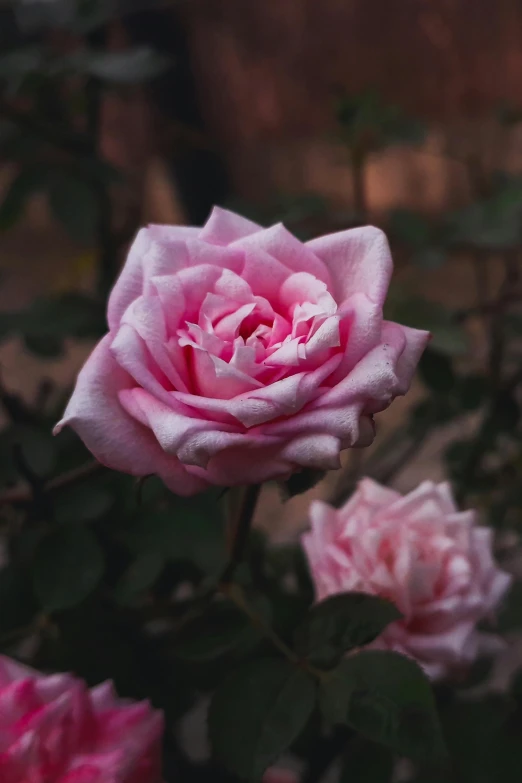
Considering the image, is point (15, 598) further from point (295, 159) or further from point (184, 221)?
point (295, 159)

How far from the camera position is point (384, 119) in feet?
1.68

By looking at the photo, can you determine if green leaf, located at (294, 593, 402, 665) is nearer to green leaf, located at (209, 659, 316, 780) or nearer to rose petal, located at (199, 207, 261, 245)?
green leaf, located at (209, 659, 316, 780)

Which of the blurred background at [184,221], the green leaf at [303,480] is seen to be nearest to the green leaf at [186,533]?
the blurred background at [184,221]

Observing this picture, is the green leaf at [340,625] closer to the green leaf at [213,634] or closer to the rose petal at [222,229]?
the green leaf at [213,634]

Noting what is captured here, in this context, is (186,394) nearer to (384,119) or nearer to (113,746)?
(113,746)

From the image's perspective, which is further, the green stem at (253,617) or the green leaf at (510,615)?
the green leaf at (510,615)

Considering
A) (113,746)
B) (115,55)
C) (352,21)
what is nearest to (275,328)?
(113,746)

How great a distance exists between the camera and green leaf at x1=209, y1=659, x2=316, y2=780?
0.84 ft

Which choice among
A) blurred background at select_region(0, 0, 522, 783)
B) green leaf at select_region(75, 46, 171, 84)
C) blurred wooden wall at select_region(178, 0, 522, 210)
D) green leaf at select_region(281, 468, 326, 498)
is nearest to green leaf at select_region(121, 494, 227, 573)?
blurred background at select_region(0, 0, 522, 783)

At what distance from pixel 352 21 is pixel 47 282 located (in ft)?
2.07

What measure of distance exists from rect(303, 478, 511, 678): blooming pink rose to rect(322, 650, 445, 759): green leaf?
0.14 feet

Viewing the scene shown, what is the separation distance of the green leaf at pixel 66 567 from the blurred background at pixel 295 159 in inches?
3.4

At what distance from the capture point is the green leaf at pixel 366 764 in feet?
1.18

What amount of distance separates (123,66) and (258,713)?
1.23ft
